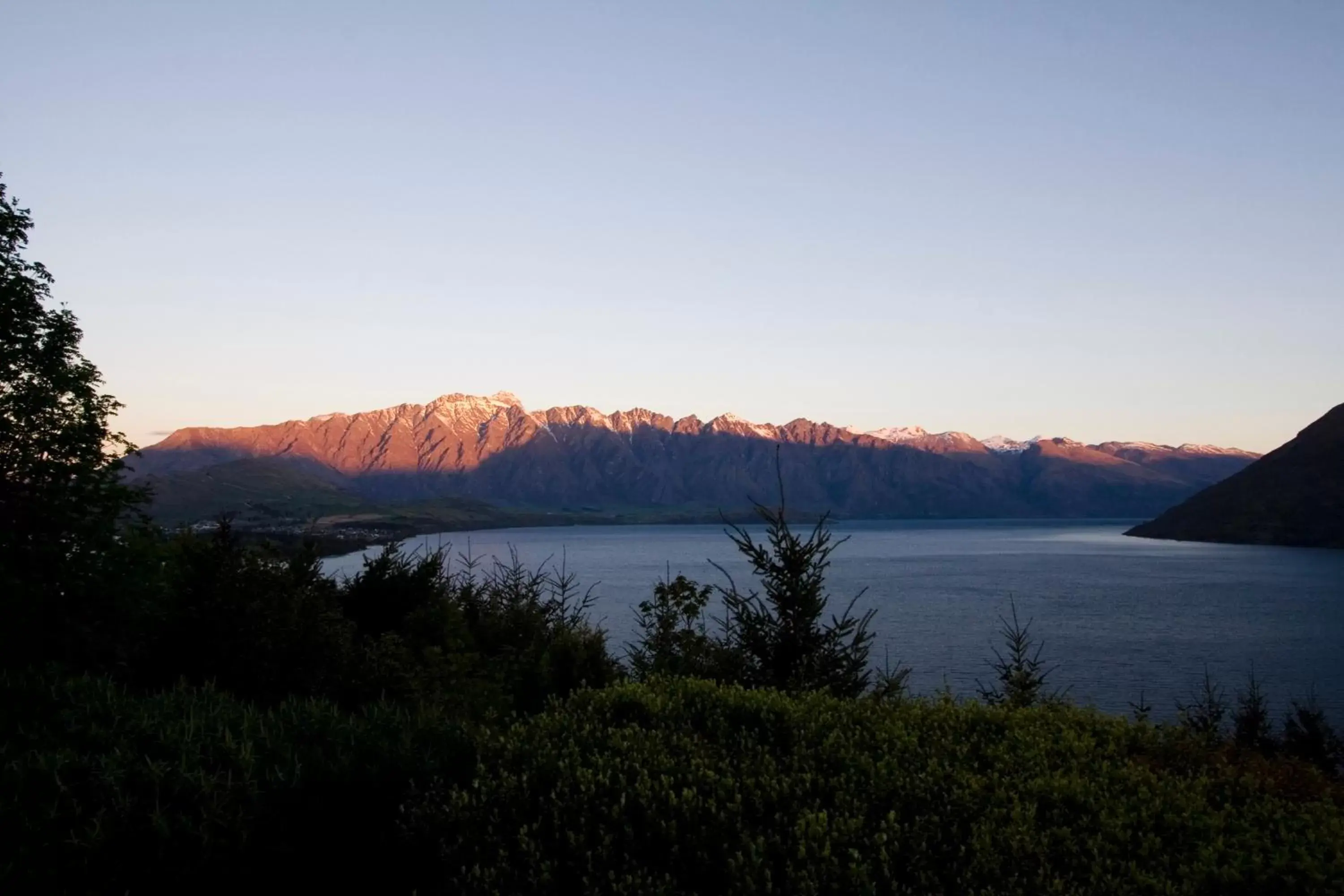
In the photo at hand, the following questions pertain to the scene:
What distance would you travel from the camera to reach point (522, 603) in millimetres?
28922

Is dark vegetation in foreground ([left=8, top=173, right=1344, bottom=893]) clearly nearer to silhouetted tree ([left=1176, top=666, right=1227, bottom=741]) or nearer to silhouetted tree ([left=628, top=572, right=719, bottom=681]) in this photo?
silhouetted tree ([left=1176, top=666, right=1227, bottom=741])

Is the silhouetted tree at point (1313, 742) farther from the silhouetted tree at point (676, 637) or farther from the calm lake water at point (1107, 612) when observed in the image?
the silhouetted tree at point (676, 637)

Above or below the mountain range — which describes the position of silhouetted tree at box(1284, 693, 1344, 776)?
below

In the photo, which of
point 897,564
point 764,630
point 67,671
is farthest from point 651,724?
point 897,564

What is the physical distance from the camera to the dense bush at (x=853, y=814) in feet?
17.5

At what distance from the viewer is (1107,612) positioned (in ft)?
270

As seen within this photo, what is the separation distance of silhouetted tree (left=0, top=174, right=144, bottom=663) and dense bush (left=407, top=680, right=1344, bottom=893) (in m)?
11.5

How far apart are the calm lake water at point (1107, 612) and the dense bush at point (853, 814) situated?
58.9ft

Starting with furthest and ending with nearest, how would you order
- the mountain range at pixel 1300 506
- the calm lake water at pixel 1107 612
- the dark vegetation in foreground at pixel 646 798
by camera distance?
the mountain range at pixel 1300 506 → the calm lake water at pixel 1107 612 → the dark vegetation in foreground at pixel 646 798

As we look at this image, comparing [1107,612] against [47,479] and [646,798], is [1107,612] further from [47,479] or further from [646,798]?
[646,798]

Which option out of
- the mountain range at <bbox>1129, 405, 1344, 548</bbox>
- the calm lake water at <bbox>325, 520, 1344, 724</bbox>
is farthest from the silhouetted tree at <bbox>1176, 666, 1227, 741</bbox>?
the mountain range at <bbox>1129, 405, 1344, 548</bbox>

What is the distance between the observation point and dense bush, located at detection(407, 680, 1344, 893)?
209 inches

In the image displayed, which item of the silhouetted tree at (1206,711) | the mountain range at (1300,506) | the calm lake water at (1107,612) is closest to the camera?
the silhouetted tree at (1206,711)

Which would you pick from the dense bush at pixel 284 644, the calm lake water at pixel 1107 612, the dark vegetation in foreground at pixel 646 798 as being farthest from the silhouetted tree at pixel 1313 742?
the dark vegetation in foreground at pixel 646 798
